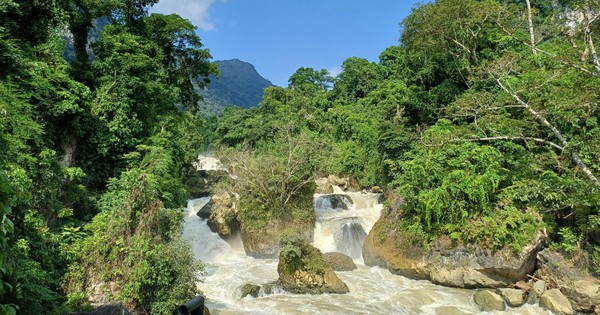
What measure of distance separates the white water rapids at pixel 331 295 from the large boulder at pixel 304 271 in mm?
342

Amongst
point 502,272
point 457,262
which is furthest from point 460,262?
point 502,272

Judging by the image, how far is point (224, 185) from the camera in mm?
20203

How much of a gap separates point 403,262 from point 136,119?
13.4 meters

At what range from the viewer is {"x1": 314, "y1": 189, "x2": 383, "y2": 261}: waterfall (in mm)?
18406

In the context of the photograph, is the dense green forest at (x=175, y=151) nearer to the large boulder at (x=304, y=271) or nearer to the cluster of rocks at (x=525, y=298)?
the cluster of rocks at (x=525, y=298)

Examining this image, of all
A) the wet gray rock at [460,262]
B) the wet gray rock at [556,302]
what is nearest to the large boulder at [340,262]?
the wet gray rock at [460,262]

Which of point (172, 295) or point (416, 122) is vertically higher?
point (416, 122)

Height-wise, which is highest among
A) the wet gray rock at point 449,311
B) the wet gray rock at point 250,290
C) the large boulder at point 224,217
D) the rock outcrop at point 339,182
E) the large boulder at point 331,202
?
the rock outcrop at point 339,182

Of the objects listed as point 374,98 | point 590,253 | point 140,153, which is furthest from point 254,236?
point 374,98

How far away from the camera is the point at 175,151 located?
17.5 meters

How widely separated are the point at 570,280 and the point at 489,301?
3.08 meters

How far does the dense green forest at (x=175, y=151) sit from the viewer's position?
945cm

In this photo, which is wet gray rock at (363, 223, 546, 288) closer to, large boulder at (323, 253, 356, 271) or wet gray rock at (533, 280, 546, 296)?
wet gray rock at (533, 280, 546, 296)

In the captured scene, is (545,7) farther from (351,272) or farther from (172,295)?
(172,295)
